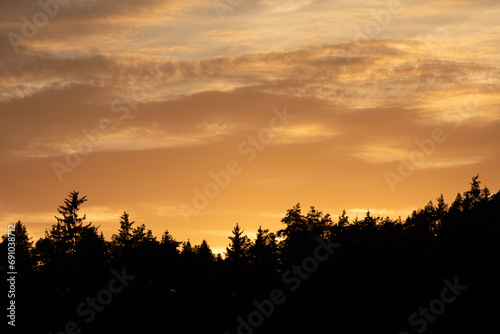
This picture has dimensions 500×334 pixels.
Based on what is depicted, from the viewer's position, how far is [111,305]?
130ft

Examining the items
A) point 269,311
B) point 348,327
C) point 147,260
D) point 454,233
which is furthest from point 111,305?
point 147,260

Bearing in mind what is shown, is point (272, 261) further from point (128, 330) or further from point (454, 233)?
point (128, 330)

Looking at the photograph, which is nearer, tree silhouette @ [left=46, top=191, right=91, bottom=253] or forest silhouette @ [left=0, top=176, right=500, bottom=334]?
forest silhouette @ [left=0, top=176, right=500, bottom=334]

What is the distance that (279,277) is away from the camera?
92875 mm

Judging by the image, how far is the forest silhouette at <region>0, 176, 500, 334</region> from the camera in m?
38.9

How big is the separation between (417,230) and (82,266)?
168ft
